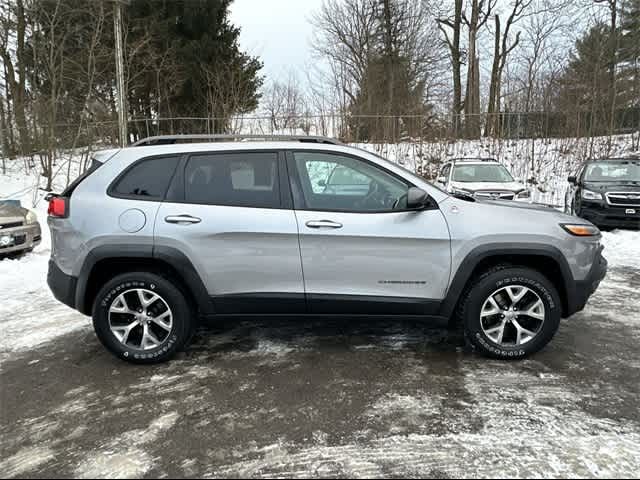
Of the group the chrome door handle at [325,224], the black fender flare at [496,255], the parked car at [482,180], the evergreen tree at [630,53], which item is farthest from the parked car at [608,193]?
the evergreen tree at [630,53]

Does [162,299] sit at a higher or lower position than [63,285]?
lower

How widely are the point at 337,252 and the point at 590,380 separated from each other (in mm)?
2130

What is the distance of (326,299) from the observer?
3641mm

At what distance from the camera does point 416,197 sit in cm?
346

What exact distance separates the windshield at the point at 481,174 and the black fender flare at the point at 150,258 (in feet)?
27.9

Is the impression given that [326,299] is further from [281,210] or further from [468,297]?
[468,297]

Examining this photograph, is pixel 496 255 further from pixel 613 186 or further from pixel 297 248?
pixel 613 186

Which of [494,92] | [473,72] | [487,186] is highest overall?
[473,72]

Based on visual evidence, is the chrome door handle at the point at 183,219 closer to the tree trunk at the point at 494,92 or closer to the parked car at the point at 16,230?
the parked car at the point at 16,230

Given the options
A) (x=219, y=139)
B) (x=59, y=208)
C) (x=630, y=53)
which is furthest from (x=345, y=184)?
(x=630, y=53)

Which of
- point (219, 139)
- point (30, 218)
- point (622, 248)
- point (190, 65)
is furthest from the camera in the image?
point (190, 65)

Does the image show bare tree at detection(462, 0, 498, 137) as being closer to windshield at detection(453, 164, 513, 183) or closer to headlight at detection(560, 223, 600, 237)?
windshield at detection(453, 164, 513, 183)

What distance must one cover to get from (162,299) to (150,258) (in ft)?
1.13

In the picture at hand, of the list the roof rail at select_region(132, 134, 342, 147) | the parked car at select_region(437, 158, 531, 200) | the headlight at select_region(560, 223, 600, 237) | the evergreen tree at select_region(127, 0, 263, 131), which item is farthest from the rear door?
the evergreen tree at select_region(127, 0, 263, 131)
